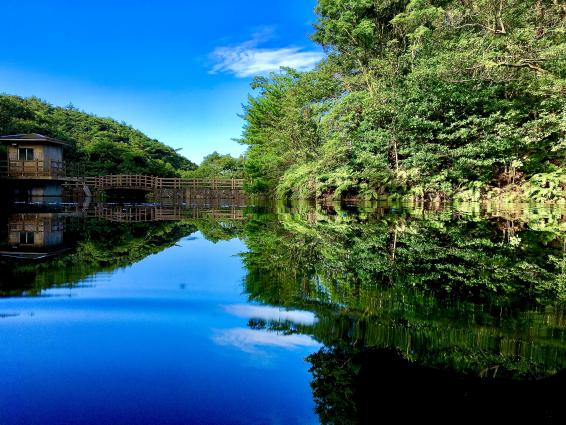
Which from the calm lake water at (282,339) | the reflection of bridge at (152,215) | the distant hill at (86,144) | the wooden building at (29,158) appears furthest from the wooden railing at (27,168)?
the calm lake water at (282,339)

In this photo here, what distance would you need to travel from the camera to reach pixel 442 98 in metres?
15.4

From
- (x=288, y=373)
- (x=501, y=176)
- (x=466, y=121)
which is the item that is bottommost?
(x=288, y=373)

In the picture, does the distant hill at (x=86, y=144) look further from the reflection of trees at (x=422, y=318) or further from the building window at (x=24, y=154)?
the reflection of trees at (x=422, y=318)

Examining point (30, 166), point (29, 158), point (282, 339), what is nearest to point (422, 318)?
point (282, 339)

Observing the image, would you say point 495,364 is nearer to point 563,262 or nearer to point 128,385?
point 128,385

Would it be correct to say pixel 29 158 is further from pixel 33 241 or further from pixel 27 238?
pixel 33 241

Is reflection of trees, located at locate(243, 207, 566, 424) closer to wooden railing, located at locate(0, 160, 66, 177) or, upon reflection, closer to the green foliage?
wooden railing, located at locate(0, 160, 66, 177)

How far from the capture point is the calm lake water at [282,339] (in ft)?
5.07

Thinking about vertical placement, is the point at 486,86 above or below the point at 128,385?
above

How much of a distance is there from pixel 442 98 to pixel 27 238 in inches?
576

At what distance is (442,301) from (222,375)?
1938mm

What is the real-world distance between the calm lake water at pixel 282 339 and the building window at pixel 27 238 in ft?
5.31

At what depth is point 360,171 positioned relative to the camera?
19.2 meters

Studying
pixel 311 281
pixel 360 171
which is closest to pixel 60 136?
pixel 360 171
